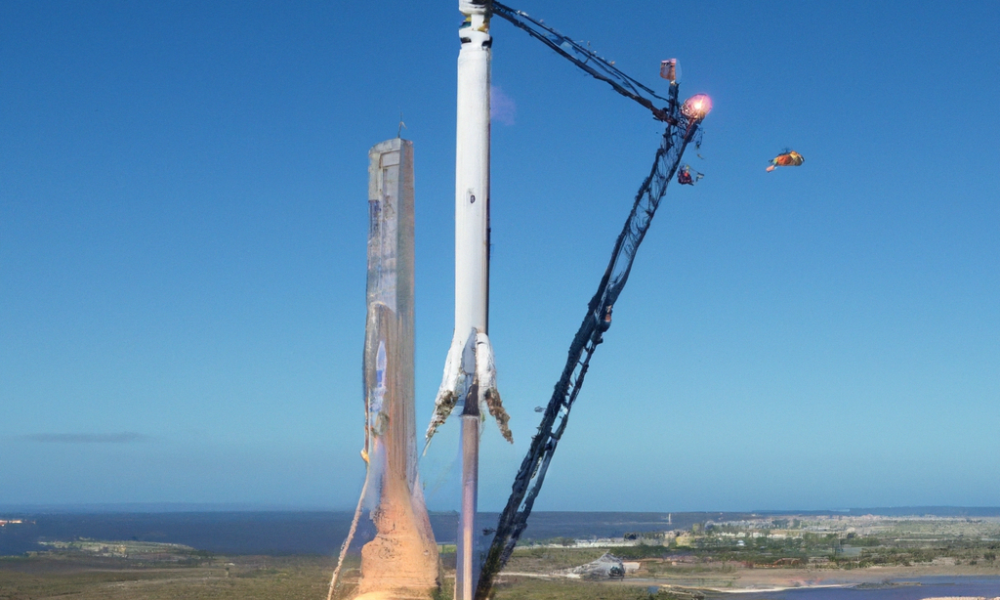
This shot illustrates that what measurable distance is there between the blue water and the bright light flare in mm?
14933

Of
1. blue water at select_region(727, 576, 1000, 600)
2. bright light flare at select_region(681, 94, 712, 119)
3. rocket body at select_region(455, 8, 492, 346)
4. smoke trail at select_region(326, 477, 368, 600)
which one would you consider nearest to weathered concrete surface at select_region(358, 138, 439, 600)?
smoke trail at select_region(326, 477, 368, 600)

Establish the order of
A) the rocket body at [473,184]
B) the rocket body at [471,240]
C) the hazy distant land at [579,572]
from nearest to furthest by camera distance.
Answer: the rocket body at [471,240], the rocket body at [473,184], the hazy distant land at [579,572]

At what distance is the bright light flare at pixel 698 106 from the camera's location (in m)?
21.3

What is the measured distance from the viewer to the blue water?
30.5m

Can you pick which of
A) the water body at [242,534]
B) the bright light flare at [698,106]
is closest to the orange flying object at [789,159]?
the bright light flare at [698,106]

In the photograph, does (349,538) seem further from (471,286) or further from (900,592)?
(900,592)

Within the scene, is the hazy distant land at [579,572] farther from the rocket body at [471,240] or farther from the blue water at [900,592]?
the rocket body at [471,240]

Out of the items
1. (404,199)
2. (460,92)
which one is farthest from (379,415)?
(460,92)

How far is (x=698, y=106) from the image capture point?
21266 mm

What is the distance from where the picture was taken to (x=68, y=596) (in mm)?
23766

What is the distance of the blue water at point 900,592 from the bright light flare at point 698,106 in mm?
14933

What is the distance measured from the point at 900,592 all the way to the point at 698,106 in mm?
19445

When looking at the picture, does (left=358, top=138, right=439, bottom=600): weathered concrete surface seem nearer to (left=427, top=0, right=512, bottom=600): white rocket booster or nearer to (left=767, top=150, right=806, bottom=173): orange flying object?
(left=427, top=0, right=512, bottom=600): white rocket booster

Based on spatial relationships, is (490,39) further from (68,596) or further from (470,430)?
(68,596)
